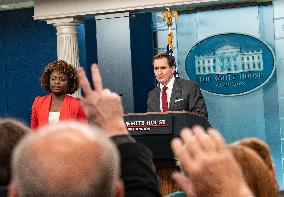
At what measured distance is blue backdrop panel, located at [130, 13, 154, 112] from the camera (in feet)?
22.9

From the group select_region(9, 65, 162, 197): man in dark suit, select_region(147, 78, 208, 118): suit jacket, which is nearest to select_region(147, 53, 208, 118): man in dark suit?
select_region(147, 78, 208, 118): suit jacket

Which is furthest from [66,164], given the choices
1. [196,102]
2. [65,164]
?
[196,102]

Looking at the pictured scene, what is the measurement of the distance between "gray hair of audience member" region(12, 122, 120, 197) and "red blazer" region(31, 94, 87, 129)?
9.46 feet

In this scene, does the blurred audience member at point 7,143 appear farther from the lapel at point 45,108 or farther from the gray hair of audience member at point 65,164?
the lapel at point 45,108

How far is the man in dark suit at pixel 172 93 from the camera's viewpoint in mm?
4031

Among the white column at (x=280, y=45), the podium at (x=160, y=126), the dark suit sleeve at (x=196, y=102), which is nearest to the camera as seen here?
the podium at (x=160, y=126)

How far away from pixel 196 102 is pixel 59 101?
103 centimetres

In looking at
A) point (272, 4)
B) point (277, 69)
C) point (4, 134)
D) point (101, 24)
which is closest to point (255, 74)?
point (277, 69)

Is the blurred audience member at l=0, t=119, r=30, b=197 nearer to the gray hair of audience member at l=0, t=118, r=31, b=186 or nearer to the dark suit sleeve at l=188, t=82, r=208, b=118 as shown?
the gray hair of audience member at l=0, t=118, r=31, b=186

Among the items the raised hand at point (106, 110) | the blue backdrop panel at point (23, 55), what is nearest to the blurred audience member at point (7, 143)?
the raised hand at point (106, 110)

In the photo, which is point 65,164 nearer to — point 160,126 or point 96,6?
point 160,126

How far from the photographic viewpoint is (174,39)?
7285 millimetres

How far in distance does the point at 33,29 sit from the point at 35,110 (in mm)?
4644

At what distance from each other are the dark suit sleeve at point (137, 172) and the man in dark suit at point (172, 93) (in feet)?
9.65
